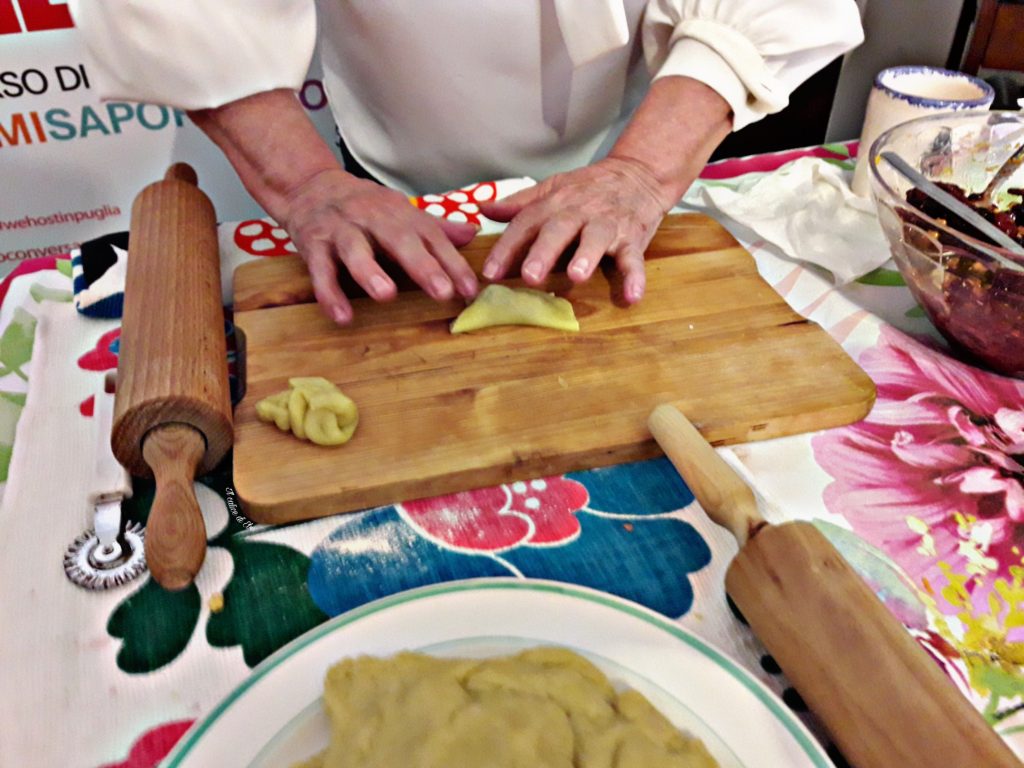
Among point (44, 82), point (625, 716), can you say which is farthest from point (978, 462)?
point (44, 82)

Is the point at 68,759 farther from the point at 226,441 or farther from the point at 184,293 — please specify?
the point at 184,293

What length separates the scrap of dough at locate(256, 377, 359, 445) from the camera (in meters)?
0.77

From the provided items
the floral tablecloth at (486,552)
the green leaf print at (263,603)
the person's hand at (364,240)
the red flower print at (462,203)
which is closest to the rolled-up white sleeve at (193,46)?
the person's hand at (364,240)

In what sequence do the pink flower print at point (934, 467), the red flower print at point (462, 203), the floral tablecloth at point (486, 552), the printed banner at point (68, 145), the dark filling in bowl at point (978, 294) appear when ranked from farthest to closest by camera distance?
the printed banner at point (68, 145) → the red flower print at point (462, 203) → the dark filling in bowl at point (978, 294) → the pink flower print at point (934, 467) → the floral tablecloth at point (486, 552)

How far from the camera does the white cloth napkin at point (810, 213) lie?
3.66 ft

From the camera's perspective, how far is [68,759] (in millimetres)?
555

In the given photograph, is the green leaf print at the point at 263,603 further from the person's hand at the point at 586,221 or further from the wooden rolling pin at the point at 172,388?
the person's hand at the point at 586,221

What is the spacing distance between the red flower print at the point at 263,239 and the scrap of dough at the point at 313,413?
1.25ft

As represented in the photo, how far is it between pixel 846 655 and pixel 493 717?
248 mm

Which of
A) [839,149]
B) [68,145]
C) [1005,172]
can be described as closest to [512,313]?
[1005,172]

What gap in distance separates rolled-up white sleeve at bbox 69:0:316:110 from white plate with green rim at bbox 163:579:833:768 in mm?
→ 767

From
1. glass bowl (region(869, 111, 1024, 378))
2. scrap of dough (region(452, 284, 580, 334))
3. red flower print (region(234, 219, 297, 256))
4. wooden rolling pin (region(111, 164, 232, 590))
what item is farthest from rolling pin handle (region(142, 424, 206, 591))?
glass bowl (region(869, 111, 1024, 378))

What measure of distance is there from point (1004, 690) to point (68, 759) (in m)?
0.71

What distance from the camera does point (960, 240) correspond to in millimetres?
851
